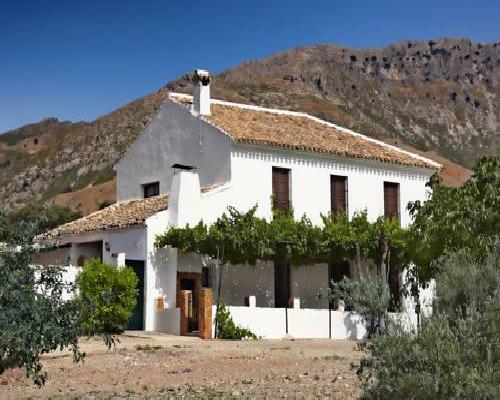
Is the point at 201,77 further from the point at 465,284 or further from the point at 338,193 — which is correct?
the point at 465,284

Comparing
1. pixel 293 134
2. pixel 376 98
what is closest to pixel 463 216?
pixel 293 134

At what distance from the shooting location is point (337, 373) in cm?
1453

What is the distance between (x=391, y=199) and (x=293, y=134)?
4687 millimetres

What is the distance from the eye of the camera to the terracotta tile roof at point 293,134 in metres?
27.8

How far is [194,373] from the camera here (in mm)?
15133

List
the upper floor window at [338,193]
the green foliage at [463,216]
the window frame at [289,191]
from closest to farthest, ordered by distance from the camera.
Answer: the green foliage at [463,216] → the window frame at [289,191] → the upper floor window at [338,193]

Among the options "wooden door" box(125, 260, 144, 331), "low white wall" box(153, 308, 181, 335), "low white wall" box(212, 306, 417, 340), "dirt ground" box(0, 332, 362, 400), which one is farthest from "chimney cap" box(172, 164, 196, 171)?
"dirt ground" box(0, 332, 362, 400)

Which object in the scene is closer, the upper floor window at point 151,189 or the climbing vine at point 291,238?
the climbing vine at point 291,238

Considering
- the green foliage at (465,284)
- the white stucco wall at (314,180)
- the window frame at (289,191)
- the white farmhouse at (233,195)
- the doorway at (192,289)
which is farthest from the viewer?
A: the window frame at (289,191)

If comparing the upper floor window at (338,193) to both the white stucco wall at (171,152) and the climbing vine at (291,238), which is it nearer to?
the climbing vine at (291,238)

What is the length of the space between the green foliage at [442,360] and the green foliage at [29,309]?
3.54 m

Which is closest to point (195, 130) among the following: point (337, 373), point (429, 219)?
point (429, 219)

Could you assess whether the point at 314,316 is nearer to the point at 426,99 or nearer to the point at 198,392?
the point at 198,392

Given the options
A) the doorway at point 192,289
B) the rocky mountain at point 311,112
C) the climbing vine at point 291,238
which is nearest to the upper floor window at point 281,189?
the climbing vine at point 291,238
